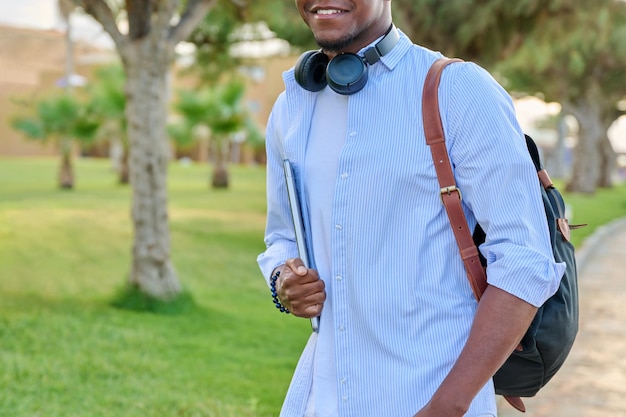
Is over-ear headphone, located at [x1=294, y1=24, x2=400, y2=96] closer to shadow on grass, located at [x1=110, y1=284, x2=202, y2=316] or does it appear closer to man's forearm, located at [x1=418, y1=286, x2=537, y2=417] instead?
man's forearm, located at [x1=418, y1=286, x2=537, y2=417]

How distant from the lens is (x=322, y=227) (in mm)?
1805

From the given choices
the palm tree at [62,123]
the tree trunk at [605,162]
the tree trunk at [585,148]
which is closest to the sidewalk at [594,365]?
the palm tree at [62,123]

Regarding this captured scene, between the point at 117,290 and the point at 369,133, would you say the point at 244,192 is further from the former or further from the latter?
the point at 369,133

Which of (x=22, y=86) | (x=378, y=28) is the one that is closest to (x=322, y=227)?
(x=378, y=28)

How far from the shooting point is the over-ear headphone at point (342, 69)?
68.3 inches

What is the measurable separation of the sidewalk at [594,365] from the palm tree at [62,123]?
→ 552 inches

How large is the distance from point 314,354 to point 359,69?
579mm

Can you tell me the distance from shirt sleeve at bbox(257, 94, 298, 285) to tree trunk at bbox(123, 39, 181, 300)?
20.1ft

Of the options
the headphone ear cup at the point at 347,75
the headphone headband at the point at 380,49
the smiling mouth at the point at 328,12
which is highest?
the smiling mouth at the point at 328,12

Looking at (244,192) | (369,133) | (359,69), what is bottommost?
(244,192)

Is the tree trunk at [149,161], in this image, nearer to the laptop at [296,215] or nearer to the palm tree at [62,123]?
the laptop at [296,215]

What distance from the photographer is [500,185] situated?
5.18 feet

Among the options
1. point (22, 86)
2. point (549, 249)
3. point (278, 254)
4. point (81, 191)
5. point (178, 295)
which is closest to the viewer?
point (549, 249)

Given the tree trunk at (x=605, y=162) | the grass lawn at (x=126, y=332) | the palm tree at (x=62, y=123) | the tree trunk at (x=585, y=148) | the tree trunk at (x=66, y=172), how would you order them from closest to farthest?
the grass lawn at (x=126, y=332), the palm tree at (x=62, y=123), the tree trunk at (x=66, y=172), the tree trunk at (x=585, y=148), the tree trunk at (x=605, y=162)
